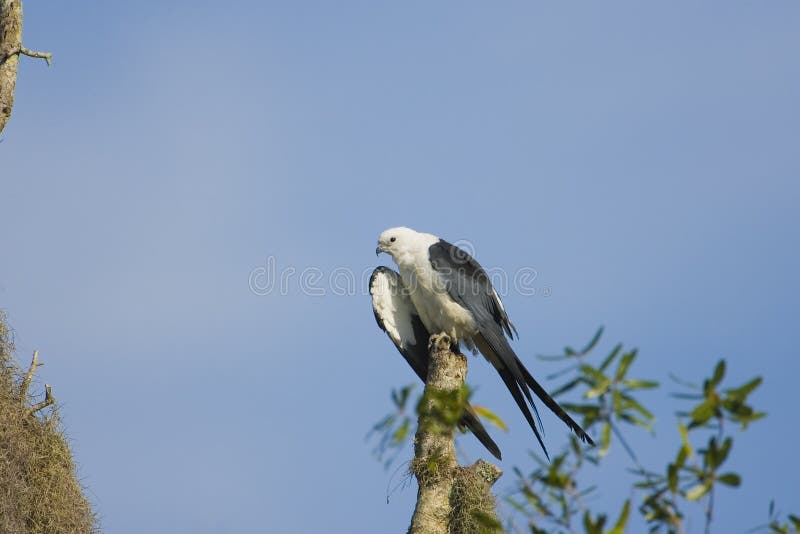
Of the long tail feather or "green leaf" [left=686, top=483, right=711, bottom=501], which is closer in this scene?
"green leaf" [left=686, top=483, right=711, bottom=501]

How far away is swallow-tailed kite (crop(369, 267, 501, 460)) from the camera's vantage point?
6547 mm

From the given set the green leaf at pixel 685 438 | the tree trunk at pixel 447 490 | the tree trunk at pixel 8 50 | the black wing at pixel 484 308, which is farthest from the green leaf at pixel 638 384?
the tree trunk at pixel 8 50

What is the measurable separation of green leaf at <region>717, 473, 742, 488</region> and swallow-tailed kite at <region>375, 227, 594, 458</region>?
Answer: 410 centimetres

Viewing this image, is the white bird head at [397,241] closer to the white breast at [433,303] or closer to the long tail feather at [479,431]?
the white breast at [433,303]

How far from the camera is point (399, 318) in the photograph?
664 centimetres

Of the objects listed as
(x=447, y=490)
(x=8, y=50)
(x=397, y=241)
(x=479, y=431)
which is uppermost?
(x=8, y=50)

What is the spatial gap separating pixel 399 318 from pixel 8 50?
10.6 ft

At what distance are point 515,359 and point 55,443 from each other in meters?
3.05

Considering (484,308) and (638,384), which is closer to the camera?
(638,384)

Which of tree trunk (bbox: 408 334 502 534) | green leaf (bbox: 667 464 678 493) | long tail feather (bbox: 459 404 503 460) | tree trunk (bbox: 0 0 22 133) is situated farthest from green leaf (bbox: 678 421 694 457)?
tree trunk (bbox: 0 0 22 133)

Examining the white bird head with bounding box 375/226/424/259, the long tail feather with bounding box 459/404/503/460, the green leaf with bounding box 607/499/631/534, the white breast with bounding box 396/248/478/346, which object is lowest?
the green leaf with bounding box 607/499/631/534

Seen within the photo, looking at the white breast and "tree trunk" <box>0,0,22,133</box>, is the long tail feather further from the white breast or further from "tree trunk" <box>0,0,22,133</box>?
"tree trunk" <box>0,0,22,133</box>

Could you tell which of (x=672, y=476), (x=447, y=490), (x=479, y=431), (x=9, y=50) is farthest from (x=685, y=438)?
(x=9, y=50)

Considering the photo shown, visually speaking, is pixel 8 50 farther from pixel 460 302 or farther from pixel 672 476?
pixel 672 476
